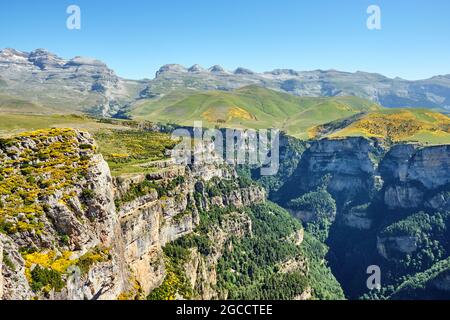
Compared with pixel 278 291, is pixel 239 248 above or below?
above

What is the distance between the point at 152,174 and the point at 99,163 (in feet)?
172

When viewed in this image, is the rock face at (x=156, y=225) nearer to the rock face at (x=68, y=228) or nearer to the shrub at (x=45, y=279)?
the rock face at (x=68, y=228)

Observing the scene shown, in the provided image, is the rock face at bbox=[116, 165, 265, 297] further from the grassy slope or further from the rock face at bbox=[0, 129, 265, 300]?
the grassy slope

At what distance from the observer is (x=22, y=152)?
254ft

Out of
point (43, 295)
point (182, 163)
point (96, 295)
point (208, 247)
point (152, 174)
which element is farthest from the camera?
point (182, 163)

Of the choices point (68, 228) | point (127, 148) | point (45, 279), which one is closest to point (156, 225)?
point (68, 228)

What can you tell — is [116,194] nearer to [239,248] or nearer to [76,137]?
[76,137]

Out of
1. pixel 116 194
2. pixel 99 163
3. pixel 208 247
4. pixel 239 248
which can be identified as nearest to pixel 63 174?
pixel 99 163

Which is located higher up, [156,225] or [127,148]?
[127,148]

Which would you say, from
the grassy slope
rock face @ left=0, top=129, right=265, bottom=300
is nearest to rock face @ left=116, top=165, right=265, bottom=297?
rock face @ left=0, top=129, right=265, bottom=300

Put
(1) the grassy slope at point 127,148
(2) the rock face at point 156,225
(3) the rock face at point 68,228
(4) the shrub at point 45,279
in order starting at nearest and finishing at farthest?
(4) the shrub at point 45,279
(3) the rock face at point 68,228
(2) the rock face at point 156,225
(1) the grassy slope at point 127,148

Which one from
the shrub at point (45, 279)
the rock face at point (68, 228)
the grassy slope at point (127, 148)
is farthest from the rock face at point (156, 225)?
the shrub at point (45, 279)

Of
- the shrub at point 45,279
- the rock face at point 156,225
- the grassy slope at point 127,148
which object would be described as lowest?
the rock face at point 156,225

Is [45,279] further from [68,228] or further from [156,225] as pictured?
[156,225]
